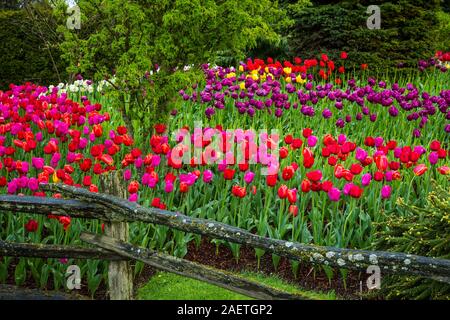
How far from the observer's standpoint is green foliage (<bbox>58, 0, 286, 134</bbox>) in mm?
6805

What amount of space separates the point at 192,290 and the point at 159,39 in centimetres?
295

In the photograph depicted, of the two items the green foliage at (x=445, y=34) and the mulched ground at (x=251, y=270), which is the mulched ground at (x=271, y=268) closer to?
the mulched ground at (x=251, y=270)

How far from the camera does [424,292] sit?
4.67 metres

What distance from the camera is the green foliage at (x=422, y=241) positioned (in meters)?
4.69

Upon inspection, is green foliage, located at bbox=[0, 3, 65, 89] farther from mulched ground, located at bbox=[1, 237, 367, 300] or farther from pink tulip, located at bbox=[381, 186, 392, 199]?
pink tulip, located at bbox=[381, 186, 392, 199]

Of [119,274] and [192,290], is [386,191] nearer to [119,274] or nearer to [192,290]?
[192,290]

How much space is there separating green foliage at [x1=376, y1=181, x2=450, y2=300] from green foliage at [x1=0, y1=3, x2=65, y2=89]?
9.84 m

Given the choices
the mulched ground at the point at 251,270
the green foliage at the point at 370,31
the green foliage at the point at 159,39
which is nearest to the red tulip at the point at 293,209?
the mulched ground at the point at 251,270

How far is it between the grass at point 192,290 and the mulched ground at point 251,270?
131 millimetres

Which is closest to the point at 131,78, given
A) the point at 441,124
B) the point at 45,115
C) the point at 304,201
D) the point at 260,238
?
the point at 45,115

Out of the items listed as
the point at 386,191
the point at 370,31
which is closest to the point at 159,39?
the point at 386,191

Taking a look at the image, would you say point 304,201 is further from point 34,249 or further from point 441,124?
point 441,124

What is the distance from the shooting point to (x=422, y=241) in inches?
189

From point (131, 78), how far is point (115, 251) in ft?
8.53
